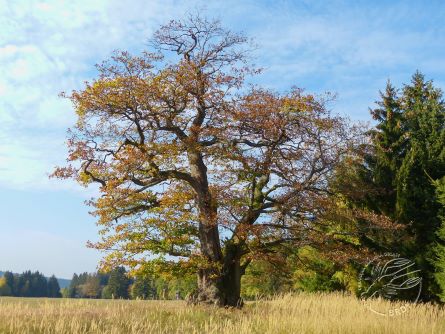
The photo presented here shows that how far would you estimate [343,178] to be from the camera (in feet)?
65.4

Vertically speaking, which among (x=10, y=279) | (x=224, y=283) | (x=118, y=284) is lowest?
(x=224, y=283)

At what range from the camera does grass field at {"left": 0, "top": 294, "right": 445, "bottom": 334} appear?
351 inches

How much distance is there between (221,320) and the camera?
11.0 m

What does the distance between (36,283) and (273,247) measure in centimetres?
10440

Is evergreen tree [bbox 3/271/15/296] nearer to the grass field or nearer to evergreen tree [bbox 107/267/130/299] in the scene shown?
evergreen tree [bbox 107/267/130/299]

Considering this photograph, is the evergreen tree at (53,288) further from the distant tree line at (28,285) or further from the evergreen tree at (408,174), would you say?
the evergreen tree at (408,174)

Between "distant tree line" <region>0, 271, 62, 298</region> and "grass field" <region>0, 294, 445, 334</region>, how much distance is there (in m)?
103

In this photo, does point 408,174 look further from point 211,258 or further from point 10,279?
point 10,279

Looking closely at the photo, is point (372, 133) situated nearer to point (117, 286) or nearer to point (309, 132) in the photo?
point (309, 132)

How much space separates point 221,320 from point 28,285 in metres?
109

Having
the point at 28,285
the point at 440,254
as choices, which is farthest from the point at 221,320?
the point at 28,285

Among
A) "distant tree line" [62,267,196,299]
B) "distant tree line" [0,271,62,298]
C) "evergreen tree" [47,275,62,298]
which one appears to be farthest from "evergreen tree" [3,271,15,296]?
"distant tree line" [62,267,196,299]

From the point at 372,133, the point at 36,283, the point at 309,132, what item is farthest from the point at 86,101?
the point at 36,283

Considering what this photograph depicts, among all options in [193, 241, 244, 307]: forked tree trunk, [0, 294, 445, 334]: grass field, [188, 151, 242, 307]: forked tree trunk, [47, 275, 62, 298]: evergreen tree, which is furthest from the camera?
[47, 275, 62, 298]: evergreen tree
